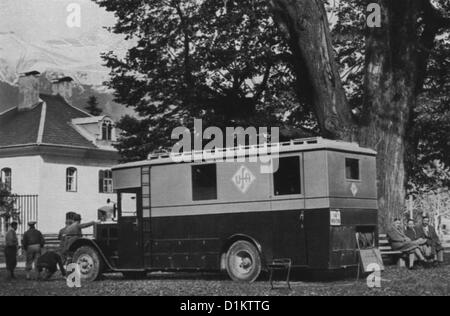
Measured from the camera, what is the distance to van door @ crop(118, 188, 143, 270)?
1809 centimetres

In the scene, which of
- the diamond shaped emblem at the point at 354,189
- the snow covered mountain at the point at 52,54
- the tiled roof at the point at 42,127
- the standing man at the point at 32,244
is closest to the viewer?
the diamond shaped emblem at the point at 354,189

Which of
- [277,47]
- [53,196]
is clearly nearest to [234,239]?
[277,47]

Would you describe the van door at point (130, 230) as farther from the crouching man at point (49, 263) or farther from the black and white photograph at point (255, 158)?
the crouching man at point (49, 263)

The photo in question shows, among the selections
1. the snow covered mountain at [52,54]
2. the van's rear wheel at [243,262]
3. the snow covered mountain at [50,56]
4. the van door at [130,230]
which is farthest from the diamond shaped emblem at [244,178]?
the snow covered mountain at [50,56]

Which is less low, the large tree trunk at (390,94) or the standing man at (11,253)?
the large tree trunk at (390,94)

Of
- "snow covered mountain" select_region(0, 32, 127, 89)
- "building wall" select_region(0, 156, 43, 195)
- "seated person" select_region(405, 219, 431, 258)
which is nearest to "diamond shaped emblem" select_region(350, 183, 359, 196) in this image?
"seated person" select_region(405, 219, 431, 258)

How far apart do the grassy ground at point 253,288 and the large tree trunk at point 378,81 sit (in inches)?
179

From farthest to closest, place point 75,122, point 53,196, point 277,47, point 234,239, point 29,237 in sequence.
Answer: point 75,122
point 53,196
point 277,47
point 29,237
point 234,239

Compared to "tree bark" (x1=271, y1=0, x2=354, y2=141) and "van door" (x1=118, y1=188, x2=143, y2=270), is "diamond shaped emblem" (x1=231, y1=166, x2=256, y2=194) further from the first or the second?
"tree bark" (x1=271, y1=0, x2=354, y2=141)

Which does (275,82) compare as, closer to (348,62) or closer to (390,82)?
(348,62)

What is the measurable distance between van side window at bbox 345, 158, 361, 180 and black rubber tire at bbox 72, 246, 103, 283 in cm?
603

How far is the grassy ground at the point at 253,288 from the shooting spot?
1366 centimetres
